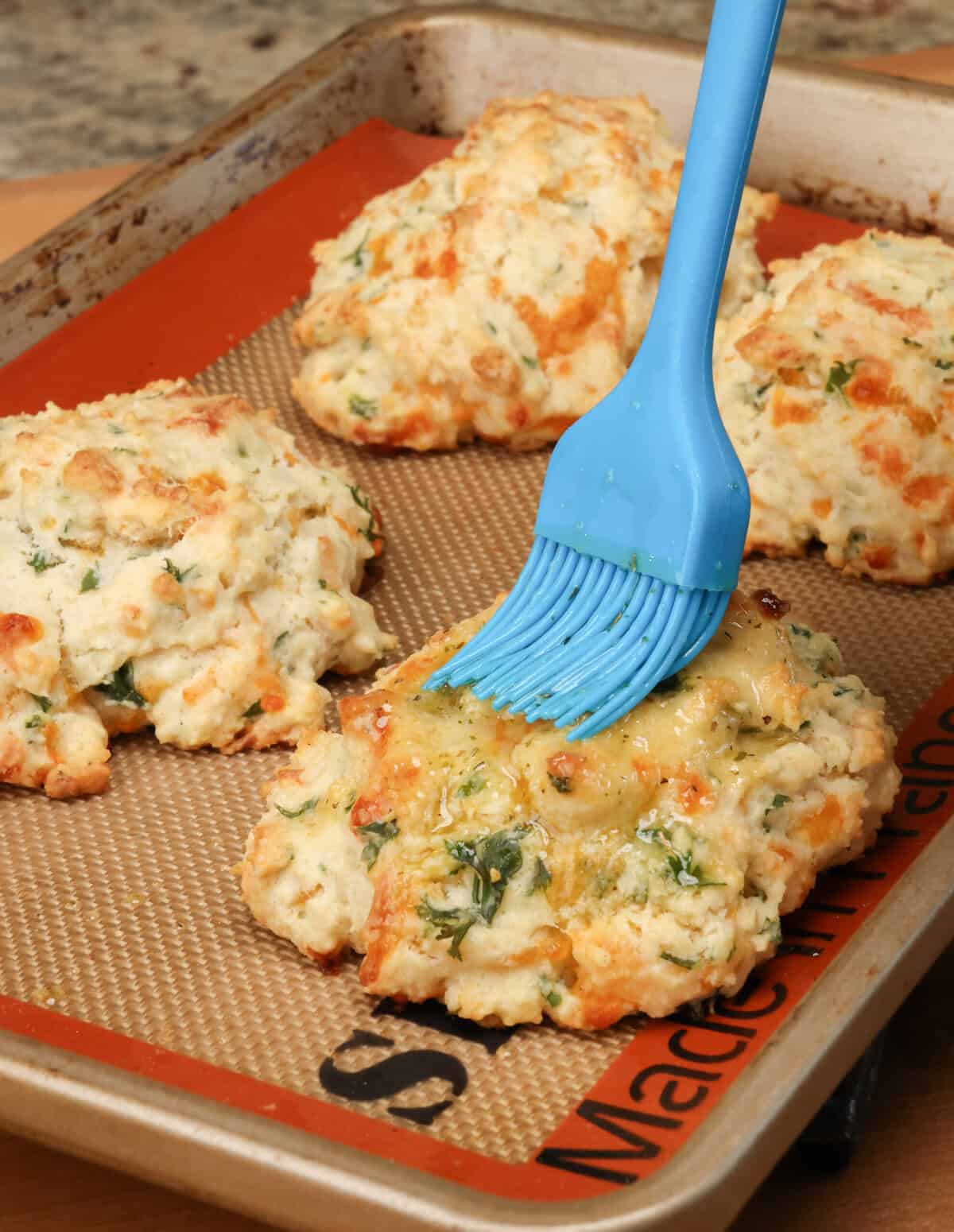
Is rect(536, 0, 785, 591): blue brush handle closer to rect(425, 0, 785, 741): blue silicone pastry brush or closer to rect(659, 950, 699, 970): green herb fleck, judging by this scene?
rect(425, 0, 785, 741): blue silicone pastry brush

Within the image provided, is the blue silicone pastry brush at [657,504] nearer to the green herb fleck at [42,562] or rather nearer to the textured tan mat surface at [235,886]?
the textured tan mat surface at [235,886]

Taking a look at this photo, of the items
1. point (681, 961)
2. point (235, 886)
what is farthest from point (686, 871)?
point (235, 886)

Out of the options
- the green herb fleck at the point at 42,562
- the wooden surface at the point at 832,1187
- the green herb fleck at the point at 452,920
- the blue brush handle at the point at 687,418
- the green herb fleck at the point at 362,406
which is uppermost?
the blue brush handle at the point at 687,418

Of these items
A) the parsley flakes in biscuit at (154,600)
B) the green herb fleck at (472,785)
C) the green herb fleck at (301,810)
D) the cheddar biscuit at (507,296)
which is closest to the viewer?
the green herb fleck at (472,785)

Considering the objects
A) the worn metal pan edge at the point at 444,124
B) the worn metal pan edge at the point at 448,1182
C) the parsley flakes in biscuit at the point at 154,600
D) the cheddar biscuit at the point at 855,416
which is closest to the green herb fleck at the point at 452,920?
the worn metal pan edge at the point at 448,1182

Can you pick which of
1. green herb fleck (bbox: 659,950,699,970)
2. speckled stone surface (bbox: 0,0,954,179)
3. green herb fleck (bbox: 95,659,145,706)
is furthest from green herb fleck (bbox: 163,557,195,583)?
speckled stone surface (bbox: 0,0,954,179)

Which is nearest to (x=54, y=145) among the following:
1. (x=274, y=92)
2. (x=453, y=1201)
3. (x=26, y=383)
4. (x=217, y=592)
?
(x=274, y=92)
